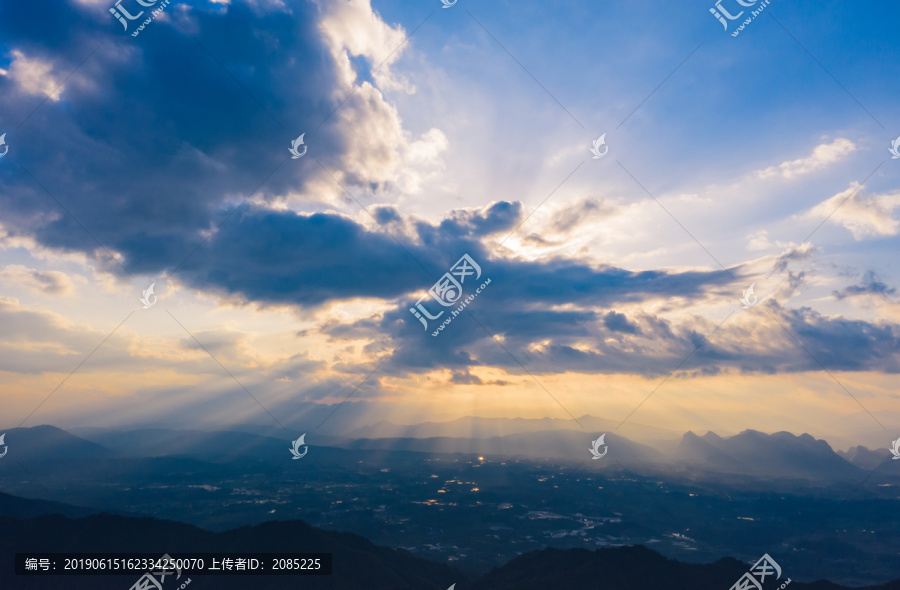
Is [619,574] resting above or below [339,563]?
below

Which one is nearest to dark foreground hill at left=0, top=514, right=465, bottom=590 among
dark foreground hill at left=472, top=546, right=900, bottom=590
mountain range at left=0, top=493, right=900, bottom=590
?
mountain range at left=0, top=493, right=900, bottom=590

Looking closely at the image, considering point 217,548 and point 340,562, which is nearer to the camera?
point 340,562

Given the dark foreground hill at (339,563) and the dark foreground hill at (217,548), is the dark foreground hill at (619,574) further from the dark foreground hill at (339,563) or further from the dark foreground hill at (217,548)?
Result: the dark foreground hill at (217,548)

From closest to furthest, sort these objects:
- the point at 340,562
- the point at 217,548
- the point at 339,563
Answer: the point at 339,563 < the point at 340,562 < the point at 217,548

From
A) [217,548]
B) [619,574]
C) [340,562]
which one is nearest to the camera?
[619,574]

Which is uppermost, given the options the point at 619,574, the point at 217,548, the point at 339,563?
the point at 217,548

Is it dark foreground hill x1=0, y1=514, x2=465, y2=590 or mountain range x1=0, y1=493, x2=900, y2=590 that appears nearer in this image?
mountain range x1=0, y1=493, x2=900, y2=590

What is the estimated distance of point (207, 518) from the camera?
12488cm

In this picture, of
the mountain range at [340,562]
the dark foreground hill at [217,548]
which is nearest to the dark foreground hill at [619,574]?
the mountain range at [340,562]

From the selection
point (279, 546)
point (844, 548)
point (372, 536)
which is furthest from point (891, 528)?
point (279, 546)

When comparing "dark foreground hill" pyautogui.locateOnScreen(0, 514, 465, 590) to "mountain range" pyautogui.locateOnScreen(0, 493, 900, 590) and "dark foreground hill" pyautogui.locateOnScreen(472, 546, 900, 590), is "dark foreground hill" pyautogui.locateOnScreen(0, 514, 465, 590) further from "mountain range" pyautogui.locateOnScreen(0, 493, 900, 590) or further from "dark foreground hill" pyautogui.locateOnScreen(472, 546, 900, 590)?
"dark foreground hill" pyautogui.locateOnScreen(472, 546, 900, 590)

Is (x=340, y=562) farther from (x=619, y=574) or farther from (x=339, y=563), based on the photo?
(x=619, y=574)

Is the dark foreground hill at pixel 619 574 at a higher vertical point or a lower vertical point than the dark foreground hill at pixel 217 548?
lower

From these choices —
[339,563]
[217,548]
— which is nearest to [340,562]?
[339,563]
